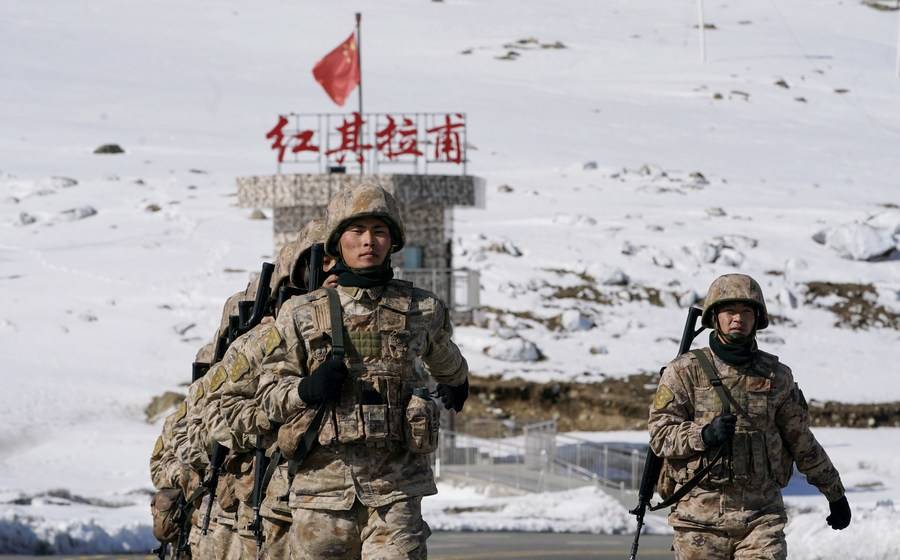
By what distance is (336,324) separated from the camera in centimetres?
720

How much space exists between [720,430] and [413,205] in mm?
24549

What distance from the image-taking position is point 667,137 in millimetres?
76812

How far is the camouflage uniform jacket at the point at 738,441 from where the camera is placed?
8.93 m

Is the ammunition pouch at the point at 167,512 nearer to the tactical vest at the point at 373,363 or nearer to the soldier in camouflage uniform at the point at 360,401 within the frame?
the soldier in camouflage uniform at the point at 360,401

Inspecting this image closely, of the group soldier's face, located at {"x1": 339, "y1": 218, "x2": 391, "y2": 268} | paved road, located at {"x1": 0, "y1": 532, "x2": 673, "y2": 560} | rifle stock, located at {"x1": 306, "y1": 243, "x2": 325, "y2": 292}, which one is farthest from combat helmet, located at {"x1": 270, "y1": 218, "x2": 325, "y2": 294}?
paved road, located at {"x1": 0, "y1": 532, "x2": 673, "y2": 560}

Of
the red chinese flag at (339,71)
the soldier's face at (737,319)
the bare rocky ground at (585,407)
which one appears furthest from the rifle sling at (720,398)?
the bare rocky ground at (585,407)

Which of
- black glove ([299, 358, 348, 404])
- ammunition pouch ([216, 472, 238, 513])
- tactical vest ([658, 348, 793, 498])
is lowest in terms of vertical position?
ammunition pouch ([216, 472, 238, 513])

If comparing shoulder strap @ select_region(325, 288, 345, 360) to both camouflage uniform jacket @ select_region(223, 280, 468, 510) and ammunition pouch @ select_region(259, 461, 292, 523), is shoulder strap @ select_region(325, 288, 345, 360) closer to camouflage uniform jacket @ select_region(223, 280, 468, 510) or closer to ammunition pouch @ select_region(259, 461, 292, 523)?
camouflage uniform jacket @ select_region(223, 280, 468, 510)

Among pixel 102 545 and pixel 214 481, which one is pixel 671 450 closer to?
pixel 214 481

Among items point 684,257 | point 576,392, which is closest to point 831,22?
point 684,257

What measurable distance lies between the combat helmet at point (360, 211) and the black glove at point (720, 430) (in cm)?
207

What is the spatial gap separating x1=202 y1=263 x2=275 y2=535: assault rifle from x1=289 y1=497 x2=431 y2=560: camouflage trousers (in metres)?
1.57

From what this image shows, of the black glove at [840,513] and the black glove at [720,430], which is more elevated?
the black glove at [720,430]

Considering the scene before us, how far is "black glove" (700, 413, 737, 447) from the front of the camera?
28.3 feet
